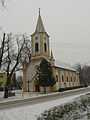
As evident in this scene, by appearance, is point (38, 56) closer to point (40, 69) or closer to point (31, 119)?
point (40, 69)

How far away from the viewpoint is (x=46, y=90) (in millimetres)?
49438

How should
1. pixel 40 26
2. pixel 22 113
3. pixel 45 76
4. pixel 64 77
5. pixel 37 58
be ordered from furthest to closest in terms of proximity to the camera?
pixel 64 77 → pixel 40 26 → pixel 37 58 → pixel 45 76 → pixel 22 113

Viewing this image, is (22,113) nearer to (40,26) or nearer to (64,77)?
(40,26)

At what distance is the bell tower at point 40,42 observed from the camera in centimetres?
5353

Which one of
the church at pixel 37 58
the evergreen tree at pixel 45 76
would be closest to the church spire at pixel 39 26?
the church at pixel 37 58

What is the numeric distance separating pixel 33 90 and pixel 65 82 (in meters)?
12.1

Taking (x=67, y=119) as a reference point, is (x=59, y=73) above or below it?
above

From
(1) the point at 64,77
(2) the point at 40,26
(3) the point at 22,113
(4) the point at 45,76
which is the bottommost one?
(3) the point at 22,113

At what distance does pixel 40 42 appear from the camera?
53844 mm

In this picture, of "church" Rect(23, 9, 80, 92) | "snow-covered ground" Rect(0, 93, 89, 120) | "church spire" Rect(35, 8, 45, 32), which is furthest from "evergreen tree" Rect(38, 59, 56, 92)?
"snow-covered ground" Rect(0, 93, 89, 120)

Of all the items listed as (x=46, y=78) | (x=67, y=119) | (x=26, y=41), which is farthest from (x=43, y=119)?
(x=46, y=78)

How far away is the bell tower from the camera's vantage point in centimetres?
5353

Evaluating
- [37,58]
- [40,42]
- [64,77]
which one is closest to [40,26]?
[40,42]

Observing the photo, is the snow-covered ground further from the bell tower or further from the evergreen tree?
the bell tower
